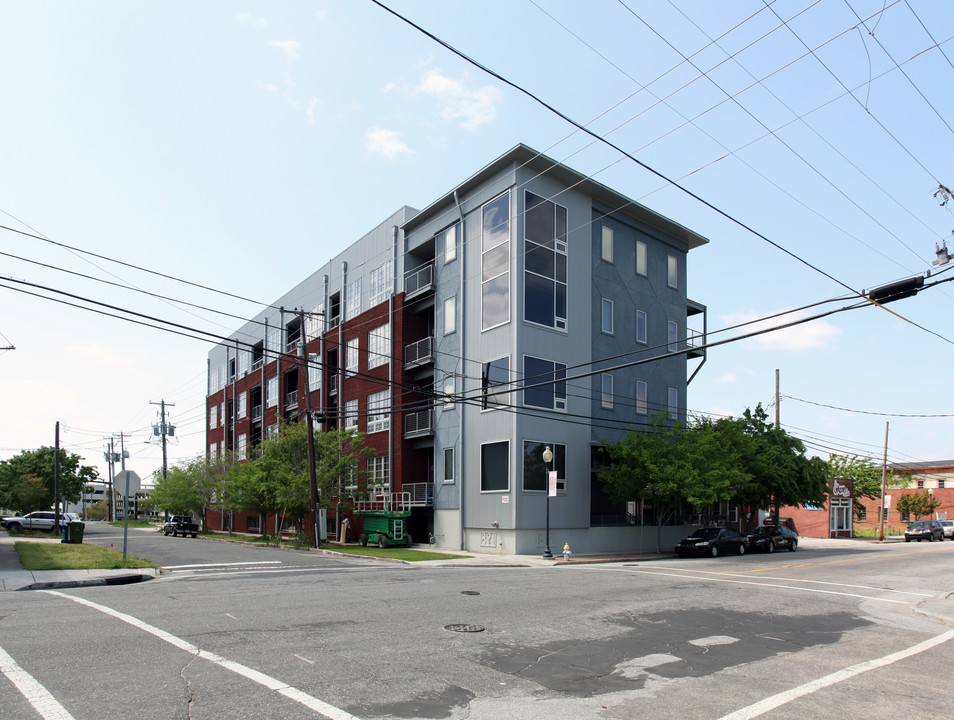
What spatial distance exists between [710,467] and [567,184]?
1490cm

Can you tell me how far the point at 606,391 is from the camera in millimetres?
35250

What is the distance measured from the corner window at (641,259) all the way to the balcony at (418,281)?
11.2m

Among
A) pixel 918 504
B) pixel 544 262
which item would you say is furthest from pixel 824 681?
pixel 918 504

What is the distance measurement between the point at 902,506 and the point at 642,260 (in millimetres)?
53384

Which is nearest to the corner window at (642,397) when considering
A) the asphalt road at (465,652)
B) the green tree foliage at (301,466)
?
the green tree foliage at (301,466)

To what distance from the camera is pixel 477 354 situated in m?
33.1

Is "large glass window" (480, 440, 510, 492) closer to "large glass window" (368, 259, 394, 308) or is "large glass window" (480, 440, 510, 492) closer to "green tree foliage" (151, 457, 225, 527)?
"large glass window" (368, 259, 394, 308)

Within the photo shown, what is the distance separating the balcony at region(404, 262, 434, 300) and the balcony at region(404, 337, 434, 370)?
2.60m

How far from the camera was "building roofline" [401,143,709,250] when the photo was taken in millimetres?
31719

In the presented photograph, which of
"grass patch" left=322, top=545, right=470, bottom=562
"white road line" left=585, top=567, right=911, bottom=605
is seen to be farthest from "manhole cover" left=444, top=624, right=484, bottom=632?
"grass patch" left=322, top=545, right=470, bottom=562

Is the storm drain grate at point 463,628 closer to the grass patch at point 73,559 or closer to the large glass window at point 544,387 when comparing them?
the grass patch at point 73,559

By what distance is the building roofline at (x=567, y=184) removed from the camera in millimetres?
31719

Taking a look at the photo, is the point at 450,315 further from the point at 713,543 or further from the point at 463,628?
the point at 463,628

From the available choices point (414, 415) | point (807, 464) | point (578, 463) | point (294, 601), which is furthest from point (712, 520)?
point (294, 601)
